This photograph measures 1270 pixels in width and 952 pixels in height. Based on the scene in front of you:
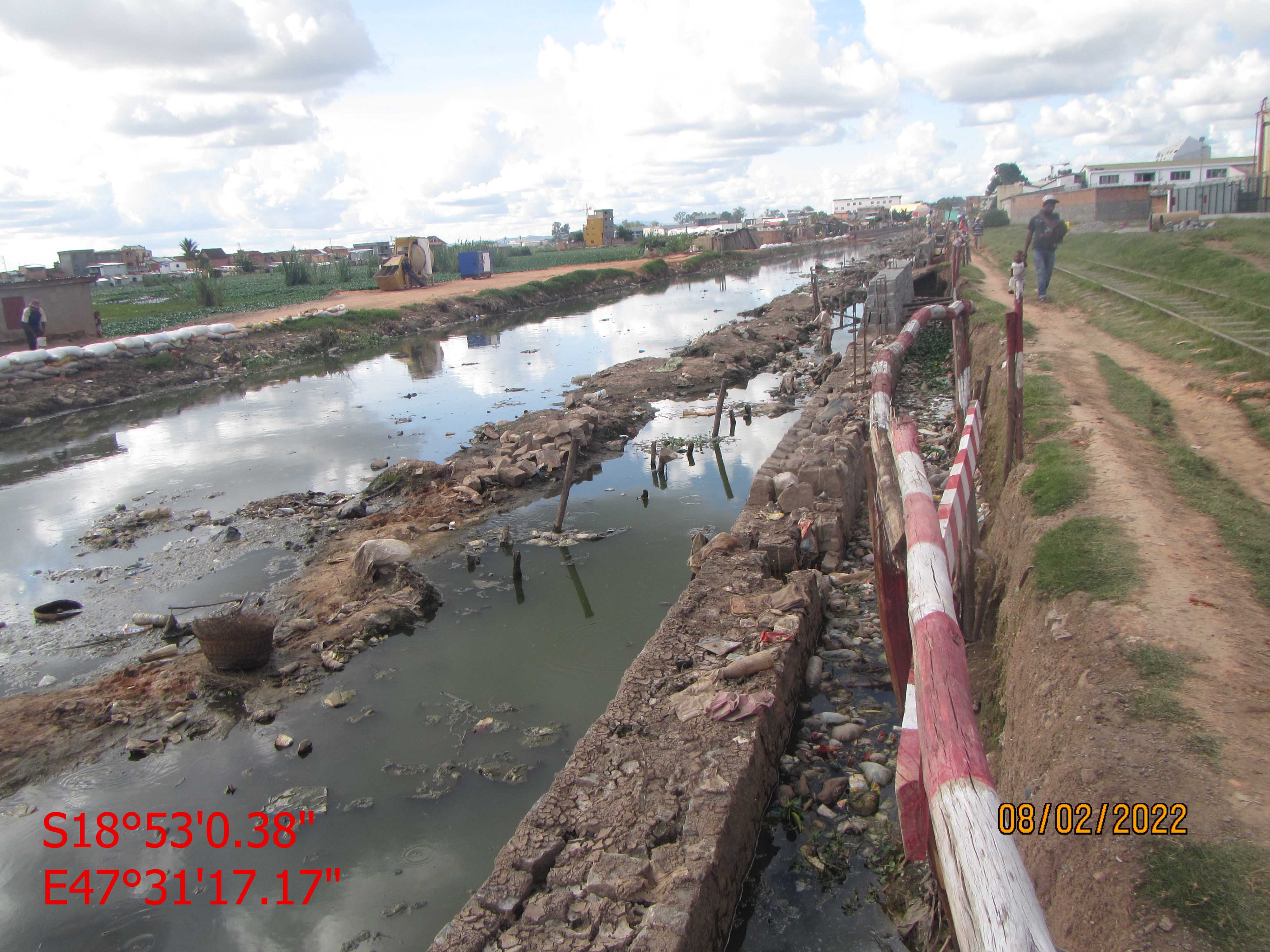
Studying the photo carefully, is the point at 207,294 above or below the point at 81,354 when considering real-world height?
above

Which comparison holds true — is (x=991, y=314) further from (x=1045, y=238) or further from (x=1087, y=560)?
(x=1087, y=560)

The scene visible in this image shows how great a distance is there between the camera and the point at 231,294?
40812mm

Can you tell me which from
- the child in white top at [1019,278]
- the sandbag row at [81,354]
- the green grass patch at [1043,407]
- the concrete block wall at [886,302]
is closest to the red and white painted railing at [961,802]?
Result: the green grass patch at [1043,407]

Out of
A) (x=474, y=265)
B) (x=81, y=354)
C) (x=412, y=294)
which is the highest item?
(x=474, y=265)

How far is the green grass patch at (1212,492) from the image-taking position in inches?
Answer: 168

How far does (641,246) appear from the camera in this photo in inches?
2576

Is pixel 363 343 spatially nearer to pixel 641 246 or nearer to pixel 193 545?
pixel 193 545

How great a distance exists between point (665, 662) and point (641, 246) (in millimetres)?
63505

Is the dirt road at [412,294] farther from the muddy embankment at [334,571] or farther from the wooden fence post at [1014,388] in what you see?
the wooden fence post at [1014,388]

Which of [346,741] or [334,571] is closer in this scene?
[346,741]

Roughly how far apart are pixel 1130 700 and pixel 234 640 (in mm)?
6458

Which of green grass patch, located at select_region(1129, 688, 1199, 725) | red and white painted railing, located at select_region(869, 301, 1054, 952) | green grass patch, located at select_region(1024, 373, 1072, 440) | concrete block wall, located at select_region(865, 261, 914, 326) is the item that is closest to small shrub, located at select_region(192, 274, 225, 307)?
concrete block wall, located at select_region(865, 261, 914, 326)

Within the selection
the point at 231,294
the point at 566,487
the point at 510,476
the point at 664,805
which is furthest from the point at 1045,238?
the point at 231,294

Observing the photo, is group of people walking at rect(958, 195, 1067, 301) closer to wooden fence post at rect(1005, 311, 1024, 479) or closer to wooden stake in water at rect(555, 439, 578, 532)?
wooden fence post at rect(1005, 311, 1024, 479)
